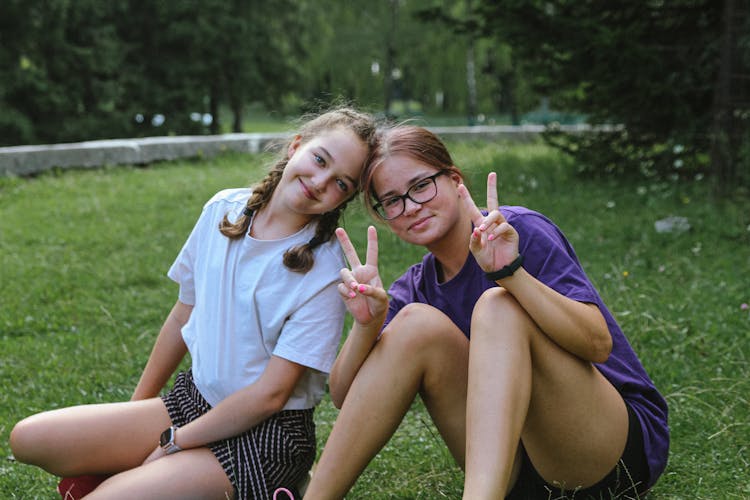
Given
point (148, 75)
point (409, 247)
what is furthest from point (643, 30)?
point (148, 75)

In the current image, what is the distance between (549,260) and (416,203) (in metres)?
0.39

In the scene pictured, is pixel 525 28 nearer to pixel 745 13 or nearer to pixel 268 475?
pixel 745 13

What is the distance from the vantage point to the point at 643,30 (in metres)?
6.86

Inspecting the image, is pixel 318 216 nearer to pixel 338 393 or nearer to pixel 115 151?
pixel 338 393

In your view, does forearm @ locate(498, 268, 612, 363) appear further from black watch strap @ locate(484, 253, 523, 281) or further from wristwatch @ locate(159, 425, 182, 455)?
wristwatch @ locate(159, 425, 182, 455)

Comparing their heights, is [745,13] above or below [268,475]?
above

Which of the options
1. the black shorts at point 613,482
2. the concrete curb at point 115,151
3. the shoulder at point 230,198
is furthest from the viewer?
the concrete curb at point 115,151

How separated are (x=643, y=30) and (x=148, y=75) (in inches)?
433

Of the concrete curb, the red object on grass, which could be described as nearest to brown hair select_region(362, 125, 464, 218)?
the red object on grass

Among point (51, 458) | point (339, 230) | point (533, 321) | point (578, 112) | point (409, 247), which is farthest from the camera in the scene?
point (578, 112)

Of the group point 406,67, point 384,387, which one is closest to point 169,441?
point 384,387

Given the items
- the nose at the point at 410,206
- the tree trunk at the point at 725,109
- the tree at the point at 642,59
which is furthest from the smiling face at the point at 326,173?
the tree trunk at the point at 725,109

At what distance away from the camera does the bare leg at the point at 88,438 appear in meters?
2.46

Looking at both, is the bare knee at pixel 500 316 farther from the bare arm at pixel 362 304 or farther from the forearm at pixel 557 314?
the bare arm at pixel 362 304
